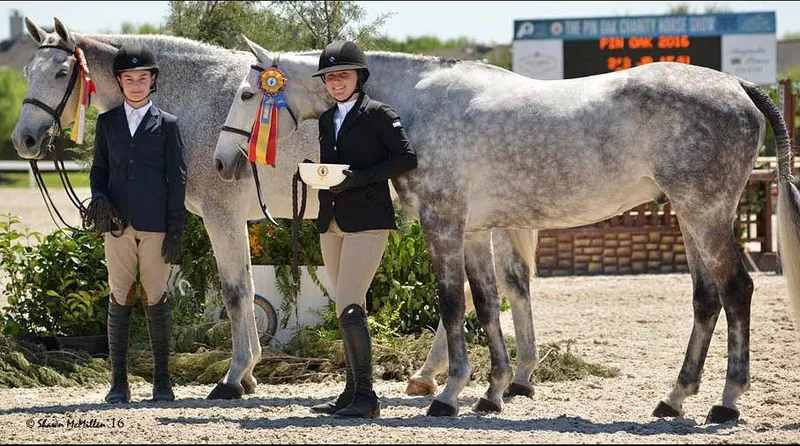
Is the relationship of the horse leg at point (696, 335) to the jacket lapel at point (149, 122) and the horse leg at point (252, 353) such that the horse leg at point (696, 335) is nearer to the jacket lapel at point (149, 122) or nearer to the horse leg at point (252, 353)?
the horse leg at point (252, 353)

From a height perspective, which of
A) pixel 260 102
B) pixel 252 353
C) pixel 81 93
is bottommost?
pixel 252 353

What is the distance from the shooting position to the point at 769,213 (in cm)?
1459

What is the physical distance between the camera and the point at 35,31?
7227 millimetres

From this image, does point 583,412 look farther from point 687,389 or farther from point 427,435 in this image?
point 427,435

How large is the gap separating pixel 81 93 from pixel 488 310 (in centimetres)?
289

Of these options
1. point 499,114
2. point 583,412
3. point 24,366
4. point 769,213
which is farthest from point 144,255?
point 769,213

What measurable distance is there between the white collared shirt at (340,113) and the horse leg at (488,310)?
1.02 meters

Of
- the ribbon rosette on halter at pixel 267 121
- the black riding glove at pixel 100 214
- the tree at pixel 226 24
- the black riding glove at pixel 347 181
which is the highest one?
the tree at pixel 226 24

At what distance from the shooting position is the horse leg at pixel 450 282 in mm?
6219

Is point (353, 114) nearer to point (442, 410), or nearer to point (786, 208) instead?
point (442, 410)

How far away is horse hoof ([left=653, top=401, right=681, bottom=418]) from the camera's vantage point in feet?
20.3

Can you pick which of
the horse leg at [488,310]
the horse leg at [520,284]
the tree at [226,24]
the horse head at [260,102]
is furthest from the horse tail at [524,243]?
the tree at [226,24]

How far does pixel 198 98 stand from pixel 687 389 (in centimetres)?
354

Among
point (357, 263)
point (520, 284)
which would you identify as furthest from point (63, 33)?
→ point (520, 284)
